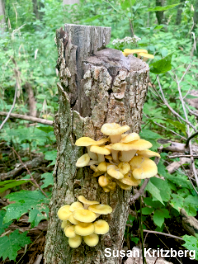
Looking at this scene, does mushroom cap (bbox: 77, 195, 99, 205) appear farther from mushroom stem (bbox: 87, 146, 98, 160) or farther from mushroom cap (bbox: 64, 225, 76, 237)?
mushroom stem (bbox: 87, 146, 98, 160)

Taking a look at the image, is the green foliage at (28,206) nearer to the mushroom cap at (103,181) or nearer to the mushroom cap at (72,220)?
the mushroom cap at (72,220)

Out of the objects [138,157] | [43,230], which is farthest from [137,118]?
[43,230]

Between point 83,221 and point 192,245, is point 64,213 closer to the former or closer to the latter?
point 83,221

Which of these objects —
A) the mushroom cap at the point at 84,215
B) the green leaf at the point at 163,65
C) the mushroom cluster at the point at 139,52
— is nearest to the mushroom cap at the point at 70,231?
the mushroom cap at the point at 84,215

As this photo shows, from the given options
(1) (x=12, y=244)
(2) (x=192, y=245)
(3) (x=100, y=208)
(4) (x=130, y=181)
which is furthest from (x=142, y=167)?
(1) (x=12, y=244)

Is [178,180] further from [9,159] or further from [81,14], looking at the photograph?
[81,14]
